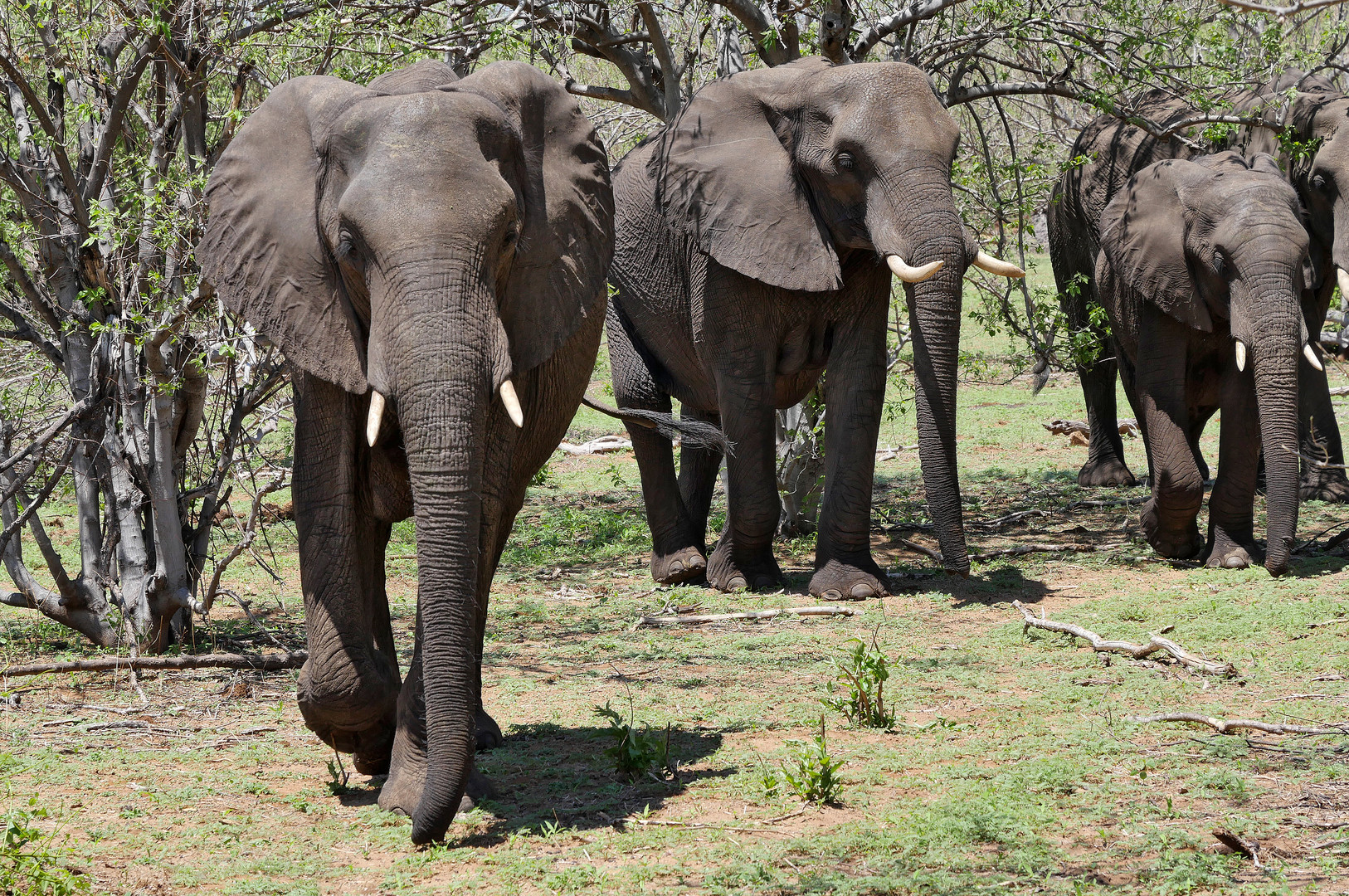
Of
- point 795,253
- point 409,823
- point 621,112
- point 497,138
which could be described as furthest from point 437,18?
point 409,823

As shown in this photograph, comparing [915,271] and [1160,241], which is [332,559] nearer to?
[915,271]

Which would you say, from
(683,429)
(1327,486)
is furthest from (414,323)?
(1327,486)

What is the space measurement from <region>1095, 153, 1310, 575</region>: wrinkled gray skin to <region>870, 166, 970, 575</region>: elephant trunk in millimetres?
1474

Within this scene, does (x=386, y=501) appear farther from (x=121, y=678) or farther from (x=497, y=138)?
(x=121, y=678)

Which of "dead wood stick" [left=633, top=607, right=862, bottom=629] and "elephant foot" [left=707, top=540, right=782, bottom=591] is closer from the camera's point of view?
"dead wood stick" [left=633, top=607, right=862, bottom=629]

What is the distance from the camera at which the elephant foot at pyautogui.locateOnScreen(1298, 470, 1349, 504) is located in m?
11.0

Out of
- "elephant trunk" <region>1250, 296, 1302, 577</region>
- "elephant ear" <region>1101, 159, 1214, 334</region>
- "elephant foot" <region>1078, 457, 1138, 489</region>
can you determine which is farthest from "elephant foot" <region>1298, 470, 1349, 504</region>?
"elephant trunk" <region>1250, 296, 1302, 577</region>

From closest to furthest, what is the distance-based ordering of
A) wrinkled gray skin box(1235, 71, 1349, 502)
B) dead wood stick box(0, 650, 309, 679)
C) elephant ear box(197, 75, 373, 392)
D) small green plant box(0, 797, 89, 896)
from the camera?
small green plant box(0, 797, 89, 896), elephant ear box(197, 75, 373, 392), dead wood stick box(0, 650, 309, 679), wrinkled gray skin box(1235, 71, 1349, 502)

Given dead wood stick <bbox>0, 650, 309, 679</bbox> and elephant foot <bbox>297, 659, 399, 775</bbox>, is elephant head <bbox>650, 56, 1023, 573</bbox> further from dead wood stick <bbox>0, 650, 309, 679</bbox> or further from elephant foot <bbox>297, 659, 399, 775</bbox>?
elephant foot <bbox>297, 659, 399, 775</bbox>

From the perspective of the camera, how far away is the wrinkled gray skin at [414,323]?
4254 millimetres

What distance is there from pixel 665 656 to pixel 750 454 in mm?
1783

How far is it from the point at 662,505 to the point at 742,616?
63.9 inches

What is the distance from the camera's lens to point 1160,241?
893 cm

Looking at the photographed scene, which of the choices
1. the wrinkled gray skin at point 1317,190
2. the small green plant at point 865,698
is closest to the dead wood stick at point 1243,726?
the small green plant at point 865,698
